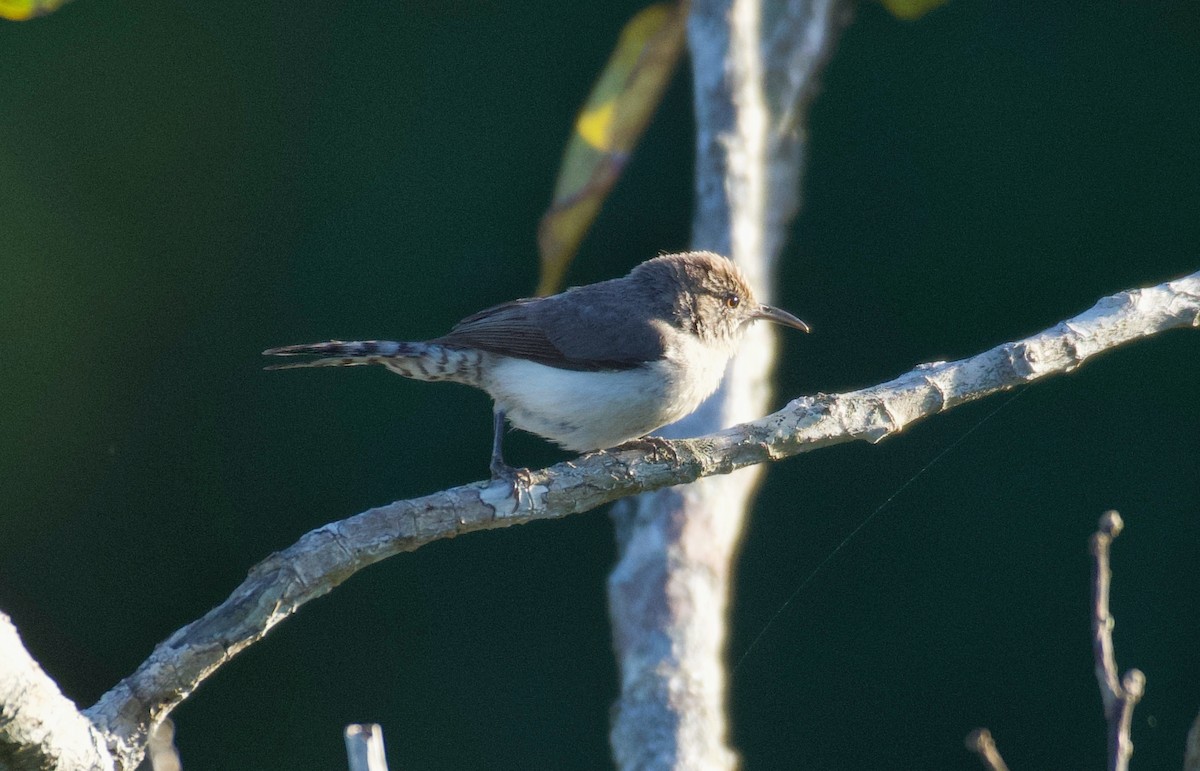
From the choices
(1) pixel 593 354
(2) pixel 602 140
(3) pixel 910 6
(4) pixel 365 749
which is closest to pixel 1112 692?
(4) pixel 365 749

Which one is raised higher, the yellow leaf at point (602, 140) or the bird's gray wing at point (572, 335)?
the yellow leaf at point (602, 140)

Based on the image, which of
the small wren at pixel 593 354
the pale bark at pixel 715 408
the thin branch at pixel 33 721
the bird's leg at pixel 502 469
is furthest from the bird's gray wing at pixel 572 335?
the thin branch at pixel 33 721

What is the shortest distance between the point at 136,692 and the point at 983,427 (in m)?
4.16

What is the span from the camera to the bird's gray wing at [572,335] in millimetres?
3873

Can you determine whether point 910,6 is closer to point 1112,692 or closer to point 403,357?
point 403,357

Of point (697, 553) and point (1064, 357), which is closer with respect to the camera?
point (1064, 357)

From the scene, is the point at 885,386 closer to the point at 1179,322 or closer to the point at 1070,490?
the point at 1179,322

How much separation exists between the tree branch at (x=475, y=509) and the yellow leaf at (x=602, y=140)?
1.70m

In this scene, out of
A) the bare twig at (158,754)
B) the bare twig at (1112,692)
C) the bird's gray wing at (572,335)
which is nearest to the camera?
the bare twig at (1112,692)

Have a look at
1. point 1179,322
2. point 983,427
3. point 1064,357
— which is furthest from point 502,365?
point 983,427

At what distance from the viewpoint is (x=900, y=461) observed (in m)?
5.31

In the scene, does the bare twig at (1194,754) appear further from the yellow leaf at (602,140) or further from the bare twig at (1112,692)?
the yellow leaf at (602,140)

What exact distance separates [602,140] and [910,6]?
1.66 m

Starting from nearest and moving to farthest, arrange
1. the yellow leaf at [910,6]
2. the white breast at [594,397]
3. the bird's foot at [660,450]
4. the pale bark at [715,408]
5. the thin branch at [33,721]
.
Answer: the thin branch at [33,721] → the bird's foot at [660,450] → the white breast at [594,397] → the pale bark at [715,408] → the yellow leaf at [910,6]
